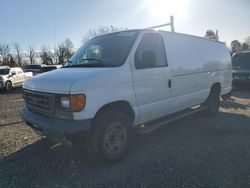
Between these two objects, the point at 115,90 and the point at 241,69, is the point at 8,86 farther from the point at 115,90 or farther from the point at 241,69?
the point at 115,90

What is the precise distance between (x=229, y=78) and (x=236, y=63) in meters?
6.32

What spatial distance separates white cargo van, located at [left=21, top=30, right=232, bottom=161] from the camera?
3605 mm

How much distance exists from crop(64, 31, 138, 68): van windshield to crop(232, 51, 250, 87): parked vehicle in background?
9.59 meters

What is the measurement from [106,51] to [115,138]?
5.32 ft

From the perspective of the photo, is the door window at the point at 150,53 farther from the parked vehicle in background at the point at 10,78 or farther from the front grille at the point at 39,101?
the parked vehicle in background at the point at 10,78

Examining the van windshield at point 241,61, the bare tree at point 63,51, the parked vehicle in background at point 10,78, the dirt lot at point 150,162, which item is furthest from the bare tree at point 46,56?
the dirt lot at point 150,162

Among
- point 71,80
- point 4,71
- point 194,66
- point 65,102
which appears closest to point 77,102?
point 65,102

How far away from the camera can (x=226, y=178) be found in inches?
141

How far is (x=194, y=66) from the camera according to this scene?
233 inches

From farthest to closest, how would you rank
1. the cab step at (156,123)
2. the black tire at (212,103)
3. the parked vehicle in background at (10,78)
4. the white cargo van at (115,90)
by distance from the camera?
the parked vehicle in background at (10,78)
the black tire at (212,103)
the cab step at (156,123)
the white cargo van at (115,90)

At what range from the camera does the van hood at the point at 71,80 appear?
356 centimetres

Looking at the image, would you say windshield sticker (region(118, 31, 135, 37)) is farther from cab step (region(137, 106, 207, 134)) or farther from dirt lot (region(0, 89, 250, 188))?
dirt lot (region(0, 89, 250, 188))

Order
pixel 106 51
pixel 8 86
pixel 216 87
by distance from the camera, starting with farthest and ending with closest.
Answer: pixel 8 86 < pixel 216 87 < pixel 106 51

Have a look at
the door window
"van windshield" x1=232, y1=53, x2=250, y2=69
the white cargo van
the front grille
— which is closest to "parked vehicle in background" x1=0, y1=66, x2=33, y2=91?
the white cargo van
